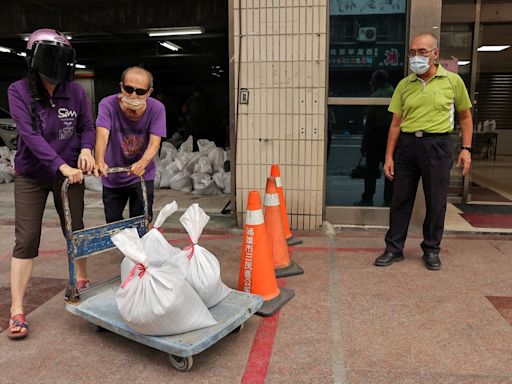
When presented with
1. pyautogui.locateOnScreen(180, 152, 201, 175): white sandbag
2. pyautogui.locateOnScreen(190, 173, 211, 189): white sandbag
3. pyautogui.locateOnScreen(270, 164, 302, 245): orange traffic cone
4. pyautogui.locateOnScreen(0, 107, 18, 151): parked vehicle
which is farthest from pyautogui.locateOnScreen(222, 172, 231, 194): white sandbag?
pyautogui.locateOnScreen(0, 107, 18, 151): parked vehicle

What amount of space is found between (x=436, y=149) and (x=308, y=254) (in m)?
1.53

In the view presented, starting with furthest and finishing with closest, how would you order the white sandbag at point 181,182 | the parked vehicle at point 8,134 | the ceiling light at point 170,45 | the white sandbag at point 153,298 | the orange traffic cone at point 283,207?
the ceiling light at point 170,45 < the parked vehicle at point 8,134 < the white sandbag at point 181,182 < the orange traffic cone at point 283,207 < the white sandbag at point 153,298

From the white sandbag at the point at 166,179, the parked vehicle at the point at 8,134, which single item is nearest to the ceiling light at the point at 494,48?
the white sandbag at the point at 166,179

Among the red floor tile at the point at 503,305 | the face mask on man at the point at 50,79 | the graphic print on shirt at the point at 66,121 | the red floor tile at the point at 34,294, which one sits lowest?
the red floor tile at the point at 34,294

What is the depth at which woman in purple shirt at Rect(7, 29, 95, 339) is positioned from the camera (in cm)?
296

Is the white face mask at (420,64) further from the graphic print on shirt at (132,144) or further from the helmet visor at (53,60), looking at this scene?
the helmet visor at (53,60)

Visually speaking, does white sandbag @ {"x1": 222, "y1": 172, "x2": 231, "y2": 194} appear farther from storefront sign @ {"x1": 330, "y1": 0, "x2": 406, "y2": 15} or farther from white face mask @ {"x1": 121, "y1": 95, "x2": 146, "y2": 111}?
white face mask @ {"x1": 121, "y1": 95, "x2": 146, "y2": 111}

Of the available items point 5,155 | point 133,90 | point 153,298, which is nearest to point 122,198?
point 133,90

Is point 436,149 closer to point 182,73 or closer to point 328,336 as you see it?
point 328,336

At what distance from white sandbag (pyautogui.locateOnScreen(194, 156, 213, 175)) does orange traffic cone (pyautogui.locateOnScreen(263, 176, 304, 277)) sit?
4.14 metres

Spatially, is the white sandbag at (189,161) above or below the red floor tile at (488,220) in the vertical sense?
above

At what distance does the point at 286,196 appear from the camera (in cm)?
549

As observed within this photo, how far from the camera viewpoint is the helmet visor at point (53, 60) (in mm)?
2938

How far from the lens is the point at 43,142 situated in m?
2.96
